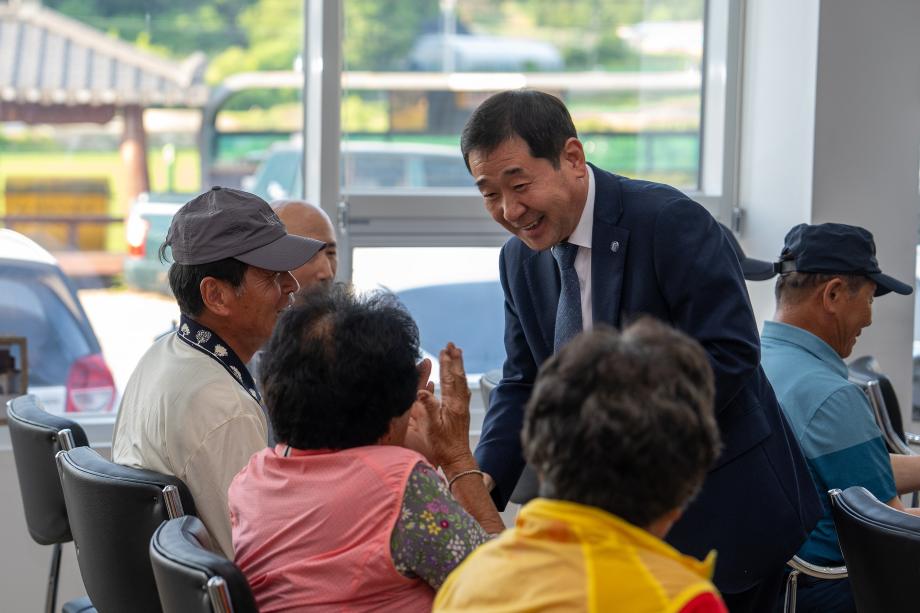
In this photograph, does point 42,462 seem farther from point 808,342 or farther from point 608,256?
point 808,342

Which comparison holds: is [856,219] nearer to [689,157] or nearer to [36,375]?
[689,157]

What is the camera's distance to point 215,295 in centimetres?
208

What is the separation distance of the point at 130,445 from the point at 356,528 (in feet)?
2.24

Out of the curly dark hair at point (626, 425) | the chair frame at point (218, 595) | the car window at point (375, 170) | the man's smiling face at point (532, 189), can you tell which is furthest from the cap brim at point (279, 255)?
the car window at point (375, 170)

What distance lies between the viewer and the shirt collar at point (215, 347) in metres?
2.00

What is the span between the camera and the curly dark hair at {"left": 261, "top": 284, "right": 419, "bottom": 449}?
154 cm

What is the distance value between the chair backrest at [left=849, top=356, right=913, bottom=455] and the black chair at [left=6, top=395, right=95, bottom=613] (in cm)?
199

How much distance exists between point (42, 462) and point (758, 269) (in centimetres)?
176

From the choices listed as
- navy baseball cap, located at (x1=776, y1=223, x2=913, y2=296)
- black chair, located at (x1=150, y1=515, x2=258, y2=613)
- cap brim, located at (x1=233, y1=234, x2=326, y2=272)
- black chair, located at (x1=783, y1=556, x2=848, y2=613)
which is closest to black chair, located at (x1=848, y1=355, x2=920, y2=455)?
navy baseball cap, located at (x1=776, y1=223, x2=913, y2=296)

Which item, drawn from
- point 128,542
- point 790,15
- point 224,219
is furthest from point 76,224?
point 790,15

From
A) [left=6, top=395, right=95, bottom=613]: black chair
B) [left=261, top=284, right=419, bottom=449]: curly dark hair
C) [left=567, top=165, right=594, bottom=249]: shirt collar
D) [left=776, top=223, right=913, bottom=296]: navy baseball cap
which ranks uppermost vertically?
[left=567, top=165, right=594, bottom=249]: shirt collar

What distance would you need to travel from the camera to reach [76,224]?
12.3 ft

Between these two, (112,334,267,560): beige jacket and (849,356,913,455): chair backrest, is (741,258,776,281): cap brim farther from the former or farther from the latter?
(112,334,267,560): beige jacket

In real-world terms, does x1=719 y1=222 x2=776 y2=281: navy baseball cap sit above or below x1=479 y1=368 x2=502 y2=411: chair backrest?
above
